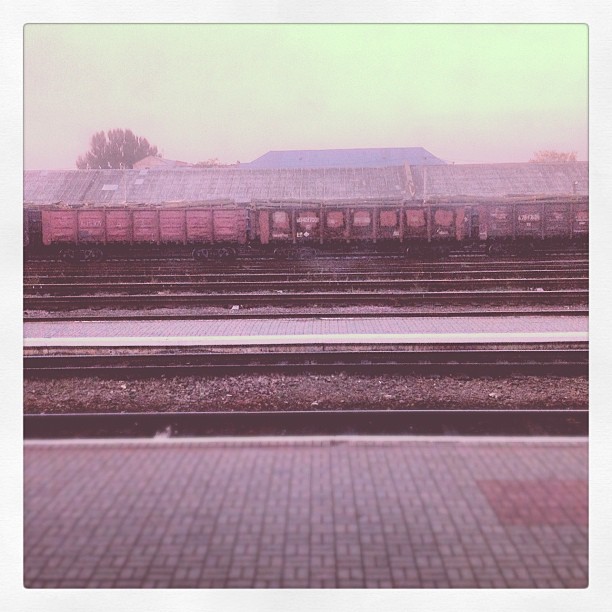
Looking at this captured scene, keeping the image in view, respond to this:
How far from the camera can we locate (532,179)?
24672mm

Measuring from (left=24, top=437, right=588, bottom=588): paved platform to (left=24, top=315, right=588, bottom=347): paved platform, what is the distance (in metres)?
3.74

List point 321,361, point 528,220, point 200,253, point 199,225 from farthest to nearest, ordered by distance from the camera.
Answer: point 528,220 < point 199,225 < point 200,253 < point 321,361

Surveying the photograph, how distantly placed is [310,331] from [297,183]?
17.3 meters

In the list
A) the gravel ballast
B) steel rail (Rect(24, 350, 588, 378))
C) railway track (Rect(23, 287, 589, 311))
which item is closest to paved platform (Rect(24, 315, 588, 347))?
steel rail (Rect(24, 350, 588, 378))

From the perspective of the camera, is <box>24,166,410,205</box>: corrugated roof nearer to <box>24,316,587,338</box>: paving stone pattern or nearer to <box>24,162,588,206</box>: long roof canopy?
<box>24,162,588,206</box>: long roof canopy

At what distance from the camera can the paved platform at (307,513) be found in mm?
3613

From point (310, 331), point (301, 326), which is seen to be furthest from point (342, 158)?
point (310, 331)

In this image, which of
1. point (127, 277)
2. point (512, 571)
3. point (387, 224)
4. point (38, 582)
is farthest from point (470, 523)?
point (387, 224)

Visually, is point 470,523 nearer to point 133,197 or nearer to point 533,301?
point 533,301

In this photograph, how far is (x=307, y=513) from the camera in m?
4.00

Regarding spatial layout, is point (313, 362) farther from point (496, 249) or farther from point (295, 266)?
point (496, 249)

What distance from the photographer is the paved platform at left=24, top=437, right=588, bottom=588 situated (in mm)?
3613

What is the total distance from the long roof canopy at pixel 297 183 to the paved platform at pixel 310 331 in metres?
13.4
